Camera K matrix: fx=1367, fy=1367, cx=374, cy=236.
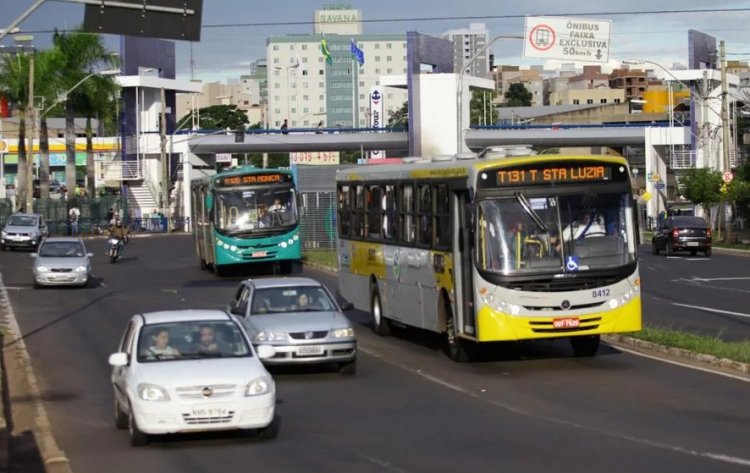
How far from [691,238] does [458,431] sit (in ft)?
141

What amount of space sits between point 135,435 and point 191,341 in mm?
1369

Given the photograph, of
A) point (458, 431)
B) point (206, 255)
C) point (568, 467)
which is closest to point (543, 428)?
point (458, 431)

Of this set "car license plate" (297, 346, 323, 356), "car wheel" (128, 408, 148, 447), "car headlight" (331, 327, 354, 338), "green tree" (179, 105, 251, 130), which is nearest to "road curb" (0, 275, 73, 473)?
"car wheel" (128, 408, 148, 447)

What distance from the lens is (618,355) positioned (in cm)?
2197

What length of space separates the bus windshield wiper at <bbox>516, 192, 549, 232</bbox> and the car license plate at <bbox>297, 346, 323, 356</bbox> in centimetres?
364

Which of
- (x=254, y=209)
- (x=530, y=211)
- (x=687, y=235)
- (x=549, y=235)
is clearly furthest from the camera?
(x=687, y=235)

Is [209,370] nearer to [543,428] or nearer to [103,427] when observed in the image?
[103,427]

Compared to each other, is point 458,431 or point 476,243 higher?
point 476,243

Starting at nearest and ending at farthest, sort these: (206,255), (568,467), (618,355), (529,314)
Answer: (568,467), (529,314), (618,355), (206,255)

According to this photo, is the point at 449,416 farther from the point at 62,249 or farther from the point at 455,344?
the point at 62,249

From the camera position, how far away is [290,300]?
832 inches

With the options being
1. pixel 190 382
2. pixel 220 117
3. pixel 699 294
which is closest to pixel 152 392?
pixel 190 382

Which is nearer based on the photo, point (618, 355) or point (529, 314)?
point (529, 314)

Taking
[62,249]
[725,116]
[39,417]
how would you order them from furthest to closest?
[725,116], [62,249], [39,417]
